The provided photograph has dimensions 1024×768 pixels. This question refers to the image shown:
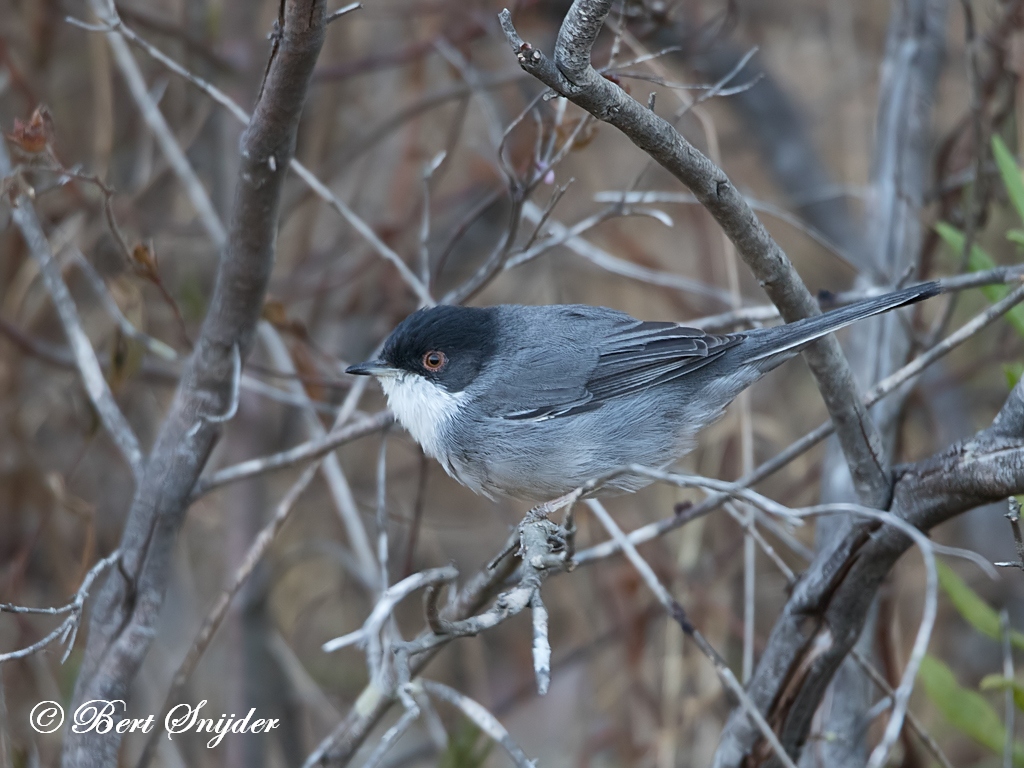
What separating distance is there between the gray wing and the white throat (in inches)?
7.5

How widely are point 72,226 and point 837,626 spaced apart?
10.2 ft

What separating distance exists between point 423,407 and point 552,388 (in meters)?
0.39

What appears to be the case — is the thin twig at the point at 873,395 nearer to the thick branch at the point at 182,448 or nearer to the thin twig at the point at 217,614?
the thin twig at the point at 217,614

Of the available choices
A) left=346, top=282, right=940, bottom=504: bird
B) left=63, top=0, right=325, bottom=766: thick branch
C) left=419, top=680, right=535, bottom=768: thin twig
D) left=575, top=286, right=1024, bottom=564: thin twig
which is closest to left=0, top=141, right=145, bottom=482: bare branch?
left=63, top=0, right=325, bottom=766: thick branch

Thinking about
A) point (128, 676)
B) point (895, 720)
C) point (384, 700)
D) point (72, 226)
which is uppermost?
point (72, 226)

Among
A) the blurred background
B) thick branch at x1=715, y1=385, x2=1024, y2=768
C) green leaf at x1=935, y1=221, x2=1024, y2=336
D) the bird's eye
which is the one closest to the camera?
thick branch at x1=715, y1=385, x2=1024, y2=768

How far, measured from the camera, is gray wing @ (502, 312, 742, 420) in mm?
2902

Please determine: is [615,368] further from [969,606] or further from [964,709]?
[964,709]

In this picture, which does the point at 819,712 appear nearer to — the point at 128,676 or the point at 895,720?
the point at 895,720

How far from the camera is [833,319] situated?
2309 mm

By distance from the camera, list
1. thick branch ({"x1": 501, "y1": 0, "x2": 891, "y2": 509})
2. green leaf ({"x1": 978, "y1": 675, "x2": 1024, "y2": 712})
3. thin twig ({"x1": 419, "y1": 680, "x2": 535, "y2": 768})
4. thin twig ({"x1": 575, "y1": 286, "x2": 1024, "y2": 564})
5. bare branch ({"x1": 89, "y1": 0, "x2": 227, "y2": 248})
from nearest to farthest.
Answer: thick branch ({"x1": 501, "y1": 0, "x2": 891, "y2": 509}) → thin twig ({"x1": 419, "y1": 680, "x2": 535, "y2": 768}) → thin twig ({"x1": 575, "y1": 286, "x2": 1024, "y2": 564}) → green leaf ({"x1": 978, "y1": 675, "x2": 1024, "y2": 712}) → bare branch ({"x1": 89, "y1": 0, "x2": 227, "y2": 248})

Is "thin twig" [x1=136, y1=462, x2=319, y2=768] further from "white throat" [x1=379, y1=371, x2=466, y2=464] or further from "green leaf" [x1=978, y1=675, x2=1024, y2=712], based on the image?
"green leaf" [x1=978, y1=675, x2=1024, y2=712]

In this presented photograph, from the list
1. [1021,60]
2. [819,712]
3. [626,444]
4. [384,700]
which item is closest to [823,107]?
[1021,60]

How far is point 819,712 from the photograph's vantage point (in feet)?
9.05
